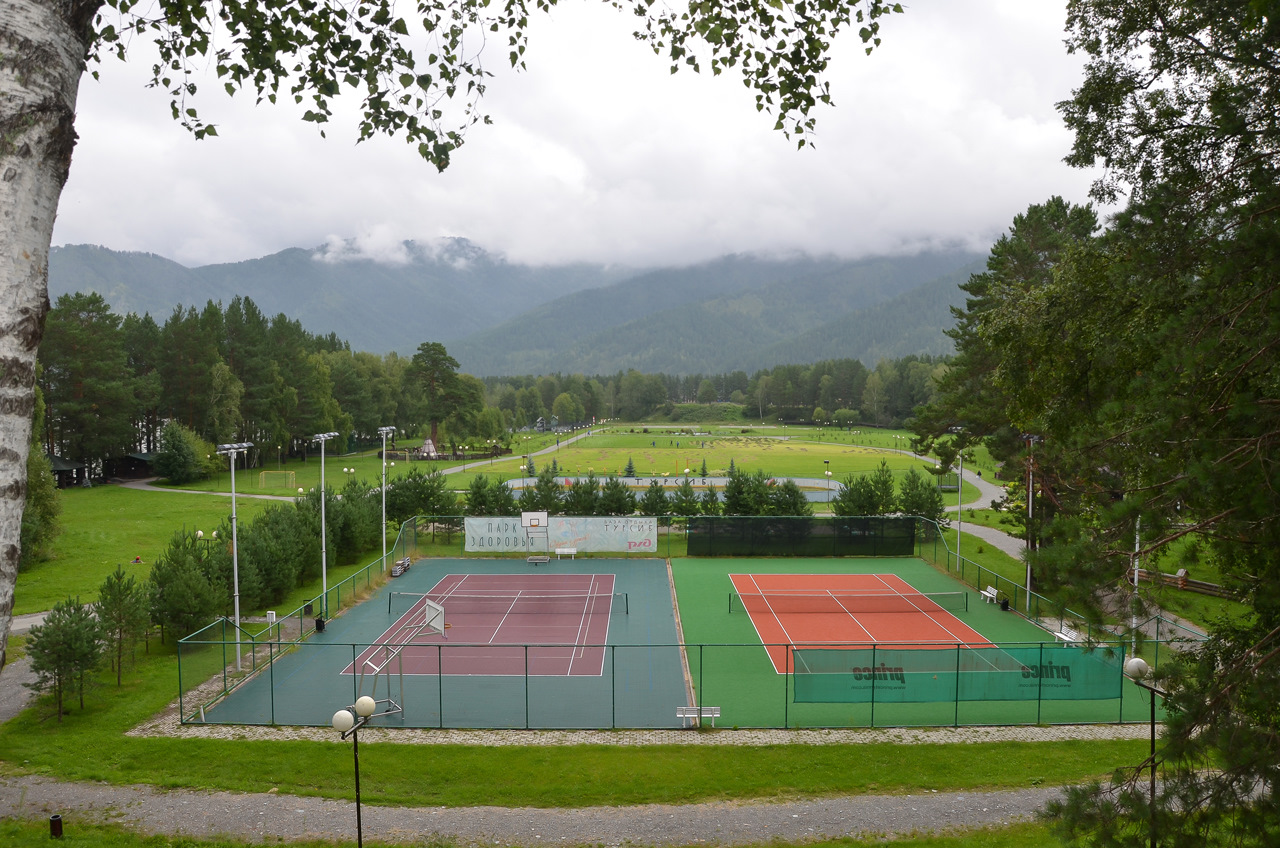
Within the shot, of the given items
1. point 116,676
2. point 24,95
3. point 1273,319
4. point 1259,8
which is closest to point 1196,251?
point 1273,319

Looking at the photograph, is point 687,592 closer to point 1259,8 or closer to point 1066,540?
point 1066,540

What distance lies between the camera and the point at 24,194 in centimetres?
349

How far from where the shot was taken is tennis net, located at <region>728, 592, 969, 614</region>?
3181 centimetres

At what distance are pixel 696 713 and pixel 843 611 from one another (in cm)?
1338

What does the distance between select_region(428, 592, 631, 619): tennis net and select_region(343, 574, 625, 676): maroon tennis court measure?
0.13 feet

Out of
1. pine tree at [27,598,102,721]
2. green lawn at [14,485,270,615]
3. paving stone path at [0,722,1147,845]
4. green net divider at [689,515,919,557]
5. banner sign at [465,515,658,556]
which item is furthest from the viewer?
green net divider at [689,515,919,557]

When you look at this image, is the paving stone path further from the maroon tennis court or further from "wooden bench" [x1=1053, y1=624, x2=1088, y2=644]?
"wooden bench" [x1=1053, y1=624, x2=1088, y2=644]

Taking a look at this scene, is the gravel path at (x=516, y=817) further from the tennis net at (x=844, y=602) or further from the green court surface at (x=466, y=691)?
the tennis net at (x=844, y=602)

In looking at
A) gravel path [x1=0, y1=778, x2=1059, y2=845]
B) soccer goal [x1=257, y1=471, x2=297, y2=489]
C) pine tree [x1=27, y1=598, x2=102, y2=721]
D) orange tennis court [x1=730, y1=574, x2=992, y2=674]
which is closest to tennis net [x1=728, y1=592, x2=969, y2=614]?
orange tennis court [x1=730, y1=574, x2=992, y2=674]

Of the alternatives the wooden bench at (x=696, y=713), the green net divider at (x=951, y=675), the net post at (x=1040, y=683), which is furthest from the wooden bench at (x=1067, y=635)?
the wooden bench at (x=696, y=713)

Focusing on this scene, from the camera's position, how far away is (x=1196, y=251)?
870 cm

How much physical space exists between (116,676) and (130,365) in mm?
59385

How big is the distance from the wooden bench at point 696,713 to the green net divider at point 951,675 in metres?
2.20

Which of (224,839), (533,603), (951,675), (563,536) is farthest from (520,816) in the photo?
(563,536)
